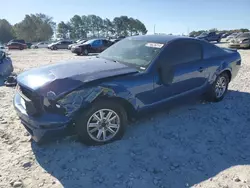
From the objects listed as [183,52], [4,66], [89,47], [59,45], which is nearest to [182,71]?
[183,52]

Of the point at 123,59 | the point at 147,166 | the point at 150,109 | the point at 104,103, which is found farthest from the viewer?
the point at 123,59

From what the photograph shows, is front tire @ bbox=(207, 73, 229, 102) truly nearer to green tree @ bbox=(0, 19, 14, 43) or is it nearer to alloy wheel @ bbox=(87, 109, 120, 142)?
alloy wheel @ bbox=(87, 109, 120, 142)

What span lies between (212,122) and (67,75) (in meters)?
2.63

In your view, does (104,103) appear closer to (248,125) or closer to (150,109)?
(150,109)

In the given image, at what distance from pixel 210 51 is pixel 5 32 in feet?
249

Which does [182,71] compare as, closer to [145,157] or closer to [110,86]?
[110,86]

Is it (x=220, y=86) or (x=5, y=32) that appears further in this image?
(x=5, y=32)

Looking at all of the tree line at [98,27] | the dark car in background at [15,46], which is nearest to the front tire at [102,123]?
the dark car in background at [15,46]

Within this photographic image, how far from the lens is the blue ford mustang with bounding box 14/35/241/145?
129 inches

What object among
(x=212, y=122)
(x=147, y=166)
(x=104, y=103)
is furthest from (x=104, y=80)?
(x=212, y=122)

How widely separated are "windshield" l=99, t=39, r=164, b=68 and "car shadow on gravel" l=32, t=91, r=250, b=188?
1.07 metres

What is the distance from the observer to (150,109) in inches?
161

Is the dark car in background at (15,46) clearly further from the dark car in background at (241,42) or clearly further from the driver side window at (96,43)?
the dark car in background at (241,42)

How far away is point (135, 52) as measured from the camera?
4.47 meters
